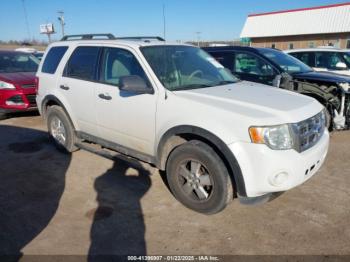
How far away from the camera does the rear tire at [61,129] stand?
17.3ft

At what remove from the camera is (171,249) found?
3.00 metres

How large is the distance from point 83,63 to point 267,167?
324 centimetres

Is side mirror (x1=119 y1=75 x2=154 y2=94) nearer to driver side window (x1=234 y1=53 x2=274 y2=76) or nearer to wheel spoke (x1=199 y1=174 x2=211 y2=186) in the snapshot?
wheel spoke (x1=199 y1=174 x2=211 y2=186)

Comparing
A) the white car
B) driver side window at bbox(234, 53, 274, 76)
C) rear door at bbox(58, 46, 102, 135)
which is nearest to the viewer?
rear door at bbox(58, 46, 102, 135)

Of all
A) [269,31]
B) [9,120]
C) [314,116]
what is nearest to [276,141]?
[314,116]

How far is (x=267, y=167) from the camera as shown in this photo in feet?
9.88

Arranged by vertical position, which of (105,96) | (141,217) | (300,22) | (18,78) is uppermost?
(300,22)

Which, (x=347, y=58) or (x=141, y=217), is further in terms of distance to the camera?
(x=347, y=58)

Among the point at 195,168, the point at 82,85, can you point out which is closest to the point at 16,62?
the point at 82,85

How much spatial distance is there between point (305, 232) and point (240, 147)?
1.15 metres

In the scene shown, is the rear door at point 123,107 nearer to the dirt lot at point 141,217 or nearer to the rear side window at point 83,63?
the rear side window at point 83,63

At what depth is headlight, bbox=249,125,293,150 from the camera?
3.02 meters

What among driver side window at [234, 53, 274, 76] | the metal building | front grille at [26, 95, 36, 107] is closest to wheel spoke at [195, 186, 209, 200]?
driver side window at [234, 53, 274, 76]

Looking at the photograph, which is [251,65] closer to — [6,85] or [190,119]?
[190,119]
